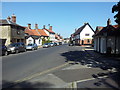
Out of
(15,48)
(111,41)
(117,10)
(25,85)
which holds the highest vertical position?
(117,10)

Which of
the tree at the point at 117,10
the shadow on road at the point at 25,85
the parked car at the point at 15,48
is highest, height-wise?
the tree at the point at 117,10

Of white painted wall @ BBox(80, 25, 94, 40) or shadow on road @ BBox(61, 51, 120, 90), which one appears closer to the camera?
shadow on road @ BBox(61, 51, 120, 90)

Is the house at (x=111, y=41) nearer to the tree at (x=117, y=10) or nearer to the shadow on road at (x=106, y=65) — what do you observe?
the shadow on road at (x=106, y=65)

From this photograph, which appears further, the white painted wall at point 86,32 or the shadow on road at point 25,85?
the white painted wall at point 86,32

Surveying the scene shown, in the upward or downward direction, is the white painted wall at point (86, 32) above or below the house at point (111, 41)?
above

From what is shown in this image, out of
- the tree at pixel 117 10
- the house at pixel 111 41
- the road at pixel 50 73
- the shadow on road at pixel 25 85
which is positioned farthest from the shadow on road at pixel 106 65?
the house at pixel 111 41

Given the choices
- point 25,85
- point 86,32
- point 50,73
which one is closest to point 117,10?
point 50,73

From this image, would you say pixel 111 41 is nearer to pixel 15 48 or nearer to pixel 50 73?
pixel 50 73

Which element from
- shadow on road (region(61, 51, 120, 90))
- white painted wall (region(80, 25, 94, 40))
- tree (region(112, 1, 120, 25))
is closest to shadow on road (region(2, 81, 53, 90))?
shadow on road (region(61, 51, 120, 90))

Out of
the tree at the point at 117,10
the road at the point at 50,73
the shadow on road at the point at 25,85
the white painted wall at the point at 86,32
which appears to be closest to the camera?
the shadow on road at the point at 25,85

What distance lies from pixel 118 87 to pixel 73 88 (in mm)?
1918

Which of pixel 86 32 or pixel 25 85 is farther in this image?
pixel 86 32

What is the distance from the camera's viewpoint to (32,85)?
18.4 feet

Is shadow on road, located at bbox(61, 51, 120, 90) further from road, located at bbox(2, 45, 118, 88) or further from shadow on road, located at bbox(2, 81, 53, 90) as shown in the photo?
shadow on road, located at bbox(2, 81, 53, 90)
